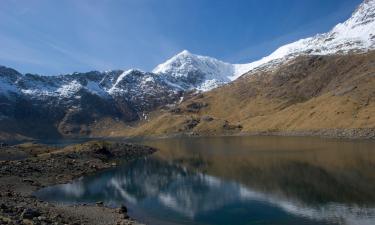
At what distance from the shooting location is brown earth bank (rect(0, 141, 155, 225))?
5034 cm

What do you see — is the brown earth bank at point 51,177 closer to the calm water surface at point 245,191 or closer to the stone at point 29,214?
the stone at point 29,214

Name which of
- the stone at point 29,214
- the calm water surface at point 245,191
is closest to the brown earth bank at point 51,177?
the stone at point 29,214

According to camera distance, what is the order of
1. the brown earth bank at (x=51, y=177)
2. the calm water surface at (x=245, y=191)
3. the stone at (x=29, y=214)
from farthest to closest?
the calm water surface at (x=245, y=191) < the brown earth bank at (x=51, y=177) < the stone at (x=29, y=214)

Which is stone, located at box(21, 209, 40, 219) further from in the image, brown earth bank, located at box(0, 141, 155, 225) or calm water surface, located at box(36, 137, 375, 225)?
calm water surface, located at box(36, 137, 375, 225)

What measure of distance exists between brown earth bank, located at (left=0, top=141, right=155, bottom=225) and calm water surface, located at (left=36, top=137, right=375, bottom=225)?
5.36 m

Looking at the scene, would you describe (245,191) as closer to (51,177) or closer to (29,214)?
(29,214)

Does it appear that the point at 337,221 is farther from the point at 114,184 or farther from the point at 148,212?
the point at 114,184

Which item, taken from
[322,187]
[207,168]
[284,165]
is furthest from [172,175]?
[322,187]

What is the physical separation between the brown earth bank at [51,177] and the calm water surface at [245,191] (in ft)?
17.6

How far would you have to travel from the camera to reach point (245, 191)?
79750 mm

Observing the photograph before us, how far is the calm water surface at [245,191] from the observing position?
59.7m

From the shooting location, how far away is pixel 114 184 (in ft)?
323

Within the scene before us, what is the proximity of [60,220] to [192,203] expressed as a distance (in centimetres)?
2796

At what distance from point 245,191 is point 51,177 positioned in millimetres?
52351
